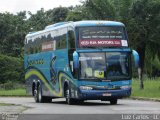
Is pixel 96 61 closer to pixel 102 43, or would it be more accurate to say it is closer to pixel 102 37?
pixel 102 43

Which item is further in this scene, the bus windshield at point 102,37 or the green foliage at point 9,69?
the green foliage at point 9,69

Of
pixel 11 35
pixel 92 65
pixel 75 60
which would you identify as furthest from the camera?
pixel 11 35

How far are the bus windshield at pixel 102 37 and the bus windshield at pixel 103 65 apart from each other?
462 mm

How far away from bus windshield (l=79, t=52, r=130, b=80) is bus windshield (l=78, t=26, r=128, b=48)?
46 centimetres

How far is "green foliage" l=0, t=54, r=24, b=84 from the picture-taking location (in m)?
77.1

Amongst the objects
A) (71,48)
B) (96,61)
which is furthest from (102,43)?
(71,48)

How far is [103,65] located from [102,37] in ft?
4.37

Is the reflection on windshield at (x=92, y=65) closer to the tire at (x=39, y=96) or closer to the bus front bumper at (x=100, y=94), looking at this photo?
the bus front bumper at (x=100, y=94)

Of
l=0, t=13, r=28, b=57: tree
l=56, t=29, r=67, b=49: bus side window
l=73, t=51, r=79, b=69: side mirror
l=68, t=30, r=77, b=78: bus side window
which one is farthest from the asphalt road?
l=0, t=13, r=28, b=57: tree

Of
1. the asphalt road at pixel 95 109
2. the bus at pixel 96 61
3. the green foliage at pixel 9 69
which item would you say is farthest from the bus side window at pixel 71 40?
the green foliage at pixel 9 69

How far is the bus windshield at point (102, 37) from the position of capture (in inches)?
1073

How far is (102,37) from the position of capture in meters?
27.5

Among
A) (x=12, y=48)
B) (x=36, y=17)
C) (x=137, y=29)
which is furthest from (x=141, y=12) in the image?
(x=36, y=17)

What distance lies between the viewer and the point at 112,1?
43.6 metres
